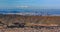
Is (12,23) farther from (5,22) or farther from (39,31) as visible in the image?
(39,31)

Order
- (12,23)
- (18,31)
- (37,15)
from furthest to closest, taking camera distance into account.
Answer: (37,15) → (12,23) → (18,31)

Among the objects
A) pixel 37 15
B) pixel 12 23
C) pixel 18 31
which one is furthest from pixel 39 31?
pixel 37 15

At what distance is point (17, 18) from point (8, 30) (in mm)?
3820

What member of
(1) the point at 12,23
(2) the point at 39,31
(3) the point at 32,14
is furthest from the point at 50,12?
(2) the point at 39,31

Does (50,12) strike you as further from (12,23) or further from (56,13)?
(12,23)

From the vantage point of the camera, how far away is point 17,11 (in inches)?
739

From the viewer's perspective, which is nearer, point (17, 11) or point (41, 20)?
point (41, 20)

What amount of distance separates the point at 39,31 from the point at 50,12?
22.6 feet

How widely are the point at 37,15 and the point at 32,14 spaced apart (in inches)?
22.3

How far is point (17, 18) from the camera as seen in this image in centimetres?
1505

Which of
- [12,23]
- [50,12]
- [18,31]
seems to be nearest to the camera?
[18,31]

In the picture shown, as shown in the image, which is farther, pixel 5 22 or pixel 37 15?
pixel 37 15

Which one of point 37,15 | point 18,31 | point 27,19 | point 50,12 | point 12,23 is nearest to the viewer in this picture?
point 18,31

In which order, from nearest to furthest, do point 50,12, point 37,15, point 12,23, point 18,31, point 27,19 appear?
1. point 18,31
2. point 12,23
3. point 27,19
4. point 37,15
5. point 50,12
